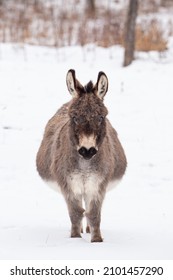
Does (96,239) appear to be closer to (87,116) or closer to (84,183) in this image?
(84,183)

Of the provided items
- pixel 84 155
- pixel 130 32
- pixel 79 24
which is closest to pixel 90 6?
pixel 79 24

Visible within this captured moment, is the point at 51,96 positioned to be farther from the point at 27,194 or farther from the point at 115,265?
the point at 115,265

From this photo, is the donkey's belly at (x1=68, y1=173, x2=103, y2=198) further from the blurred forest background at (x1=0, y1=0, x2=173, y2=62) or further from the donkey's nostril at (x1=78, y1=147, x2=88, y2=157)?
the blurred forest background at (x1=0, y1=0, x2=173, y2=62)

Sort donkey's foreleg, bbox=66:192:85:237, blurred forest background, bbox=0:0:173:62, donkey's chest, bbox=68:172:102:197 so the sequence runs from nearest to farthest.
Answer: donkey's chest, bbox=68:172:102:197
donkey's foreleg, bbox=66:192:85:237
blurred forest background, bbox=0:0:173:62

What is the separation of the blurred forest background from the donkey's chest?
9.97 meters

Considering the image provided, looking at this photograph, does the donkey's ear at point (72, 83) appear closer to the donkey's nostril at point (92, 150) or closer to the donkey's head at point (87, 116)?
the donkey's head at point (87, 116)

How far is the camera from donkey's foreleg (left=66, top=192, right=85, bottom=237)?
5855 millimetres

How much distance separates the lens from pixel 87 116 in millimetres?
5301

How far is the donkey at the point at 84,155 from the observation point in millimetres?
5293

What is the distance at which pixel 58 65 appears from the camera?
15000 mm

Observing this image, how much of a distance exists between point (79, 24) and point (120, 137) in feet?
28.8

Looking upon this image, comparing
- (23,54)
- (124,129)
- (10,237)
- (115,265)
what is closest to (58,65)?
(23,54)

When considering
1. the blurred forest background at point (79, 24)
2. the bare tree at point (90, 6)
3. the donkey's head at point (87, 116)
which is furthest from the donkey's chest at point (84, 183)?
the bare tree at point (90, 6)

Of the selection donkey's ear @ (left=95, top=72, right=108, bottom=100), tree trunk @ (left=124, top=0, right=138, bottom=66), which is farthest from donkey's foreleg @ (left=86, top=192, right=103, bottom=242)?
tree trunk @ (left=124, top=0, right=138, bottom=66)
